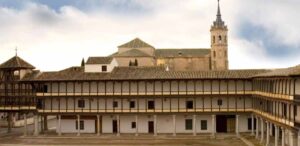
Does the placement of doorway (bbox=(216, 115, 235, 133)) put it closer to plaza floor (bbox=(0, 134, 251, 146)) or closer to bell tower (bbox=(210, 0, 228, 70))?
plaza floor (bbox=(0, 134, 251, 146))

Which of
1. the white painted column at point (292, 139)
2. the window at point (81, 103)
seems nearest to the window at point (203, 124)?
the window at point (81, 103)

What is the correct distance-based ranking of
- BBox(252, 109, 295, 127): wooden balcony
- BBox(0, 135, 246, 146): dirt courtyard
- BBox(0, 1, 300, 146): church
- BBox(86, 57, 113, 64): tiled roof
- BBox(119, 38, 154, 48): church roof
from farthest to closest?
BBox(119, 38, 154, 48): church roof
BBox(86, 57, 113, 64): tiled roof
BBox(0, 1, 300, 146): church
BBox(0, 135, 246, 146): dirt courtyard
BBox(252, 109, 295, 127): wooden balcony

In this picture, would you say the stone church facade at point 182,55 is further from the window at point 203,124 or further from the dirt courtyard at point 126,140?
the dirt courtyard at point 126,140

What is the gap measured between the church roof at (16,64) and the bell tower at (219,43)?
177 feet

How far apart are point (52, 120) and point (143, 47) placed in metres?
22.7

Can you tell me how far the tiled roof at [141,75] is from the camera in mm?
67188

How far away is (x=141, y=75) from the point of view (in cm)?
6875

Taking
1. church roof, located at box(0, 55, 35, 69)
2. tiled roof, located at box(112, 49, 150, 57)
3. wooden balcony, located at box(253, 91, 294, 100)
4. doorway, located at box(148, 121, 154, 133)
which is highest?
tiled roof, located at box(112, 49, 150, 57)

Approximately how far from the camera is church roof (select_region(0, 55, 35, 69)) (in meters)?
72.3

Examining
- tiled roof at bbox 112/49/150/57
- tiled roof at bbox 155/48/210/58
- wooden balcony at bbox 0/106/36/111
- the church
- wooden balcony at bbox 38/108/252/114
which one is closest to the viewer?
the church

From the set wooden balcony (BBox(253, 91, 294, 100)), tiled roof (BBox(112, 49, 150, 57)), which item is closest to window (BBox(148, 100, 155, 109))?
wooden balcony (BBox(253, 91, 294, 100))

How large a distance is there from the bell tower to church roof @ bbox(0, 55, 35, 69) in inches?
2126

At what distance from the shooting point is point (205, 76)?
6700cm

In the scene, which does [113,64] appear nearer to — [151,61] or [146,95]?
[146,95]
